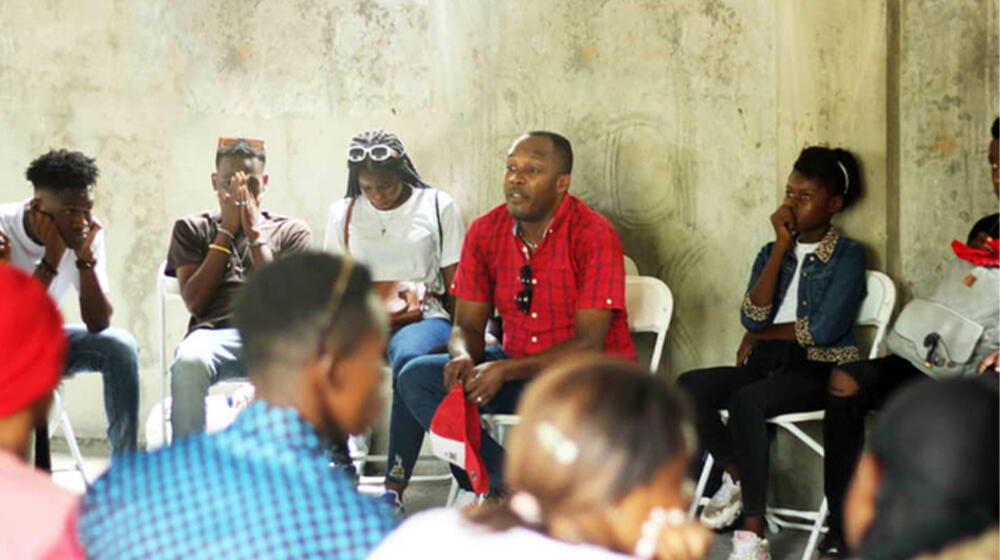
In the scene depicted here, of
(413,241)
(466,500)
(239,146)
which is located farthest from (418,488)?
(239,146)

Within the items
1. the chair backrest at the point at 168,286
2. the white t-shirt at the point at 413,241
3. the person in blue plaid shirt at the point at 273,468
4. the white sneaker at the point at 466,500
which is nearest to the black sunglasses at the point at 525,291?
the white t-shirt at the point at 413,241

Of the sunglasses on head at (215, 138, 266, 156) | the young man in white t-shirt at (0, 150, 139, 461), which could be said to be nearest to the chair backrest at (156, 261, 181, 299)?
the young man in white t-shirt at (0, 150, 139, 461)

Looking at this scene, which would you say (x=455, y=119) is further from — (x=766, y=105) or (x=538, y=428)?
(x=538, y=428)

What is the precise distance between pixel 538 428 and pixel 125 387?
3.79 meters

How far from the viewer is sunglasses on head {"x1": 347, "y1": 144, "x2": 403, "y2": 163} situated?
566cm

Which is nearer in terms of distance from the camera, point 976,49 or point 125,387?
point 976,49

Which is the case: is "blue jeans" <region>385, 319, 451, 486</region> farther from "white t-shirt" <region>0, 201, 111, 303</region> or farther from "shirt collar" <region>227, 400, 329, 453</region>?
"shirt collar" <region>227, 400, 329, 453</region>

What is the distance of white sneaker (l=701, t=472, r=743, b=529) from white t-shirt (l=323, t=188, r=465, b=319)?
1.33 meters

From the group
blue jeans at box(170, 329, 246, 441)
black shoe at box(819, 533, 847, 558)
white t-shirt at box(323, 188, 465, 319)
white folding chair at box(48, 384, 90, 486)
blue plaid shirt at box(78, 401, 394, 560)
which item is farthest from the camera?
white t-shirt at box(323, 188, 465, 319)

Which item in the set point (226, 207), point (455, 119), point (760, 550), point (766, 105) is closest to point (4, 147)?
point (226, 207)

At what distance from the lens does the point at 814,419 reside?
484 cm

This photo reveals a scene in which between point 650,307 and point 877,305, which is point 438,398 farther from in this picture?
point 877,305

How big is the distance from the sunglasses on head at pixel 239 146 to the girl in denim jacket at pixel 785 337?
2079 mm

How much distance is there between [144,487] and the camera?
→ 7.04ft
